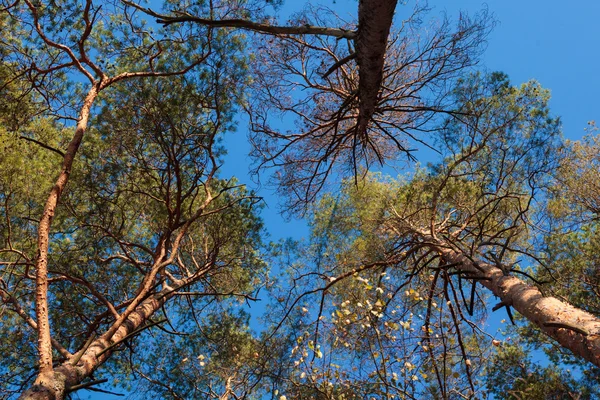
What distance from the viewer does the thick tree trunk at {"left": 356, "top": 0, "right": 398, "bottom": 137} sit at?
341cm

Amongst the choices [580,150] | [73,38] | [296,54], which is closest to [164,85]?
[73,38]

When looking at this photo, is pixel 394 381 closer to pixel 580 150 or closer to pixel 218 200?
pixel 218 200

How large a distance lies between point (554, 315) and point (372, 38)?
2821 millimetres

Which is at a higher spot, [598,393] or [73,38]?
[73,38]

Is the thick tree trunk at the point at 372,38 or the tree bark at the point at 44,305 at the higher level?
the thick tree trunk at the point at 372,38

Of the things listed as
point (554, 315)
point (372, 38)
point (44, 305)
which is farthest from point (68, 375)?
point (554, 315)

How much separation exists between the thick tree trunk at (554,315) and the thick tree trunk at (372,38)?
6.37 feet

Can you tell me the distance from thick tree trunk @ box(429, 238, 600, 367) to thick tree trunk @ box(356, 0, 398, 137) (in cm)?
194

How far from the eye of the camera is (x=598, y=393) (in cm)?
798

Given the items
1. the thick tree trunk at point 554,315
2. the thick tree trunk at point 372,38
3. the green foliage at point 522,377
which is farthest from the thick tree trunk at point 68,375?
the green foliage at point 522,377

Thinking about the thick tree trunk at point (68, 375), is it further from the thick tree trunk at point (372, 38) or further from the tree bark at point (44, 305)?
the thick tree trunk at point (372, 38)

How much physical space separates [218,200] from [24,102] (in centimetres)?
364

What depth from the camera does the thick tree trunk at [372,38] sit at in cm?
341

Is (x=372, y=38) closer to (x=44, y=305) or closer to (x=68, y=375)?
(x=44, y=305)
